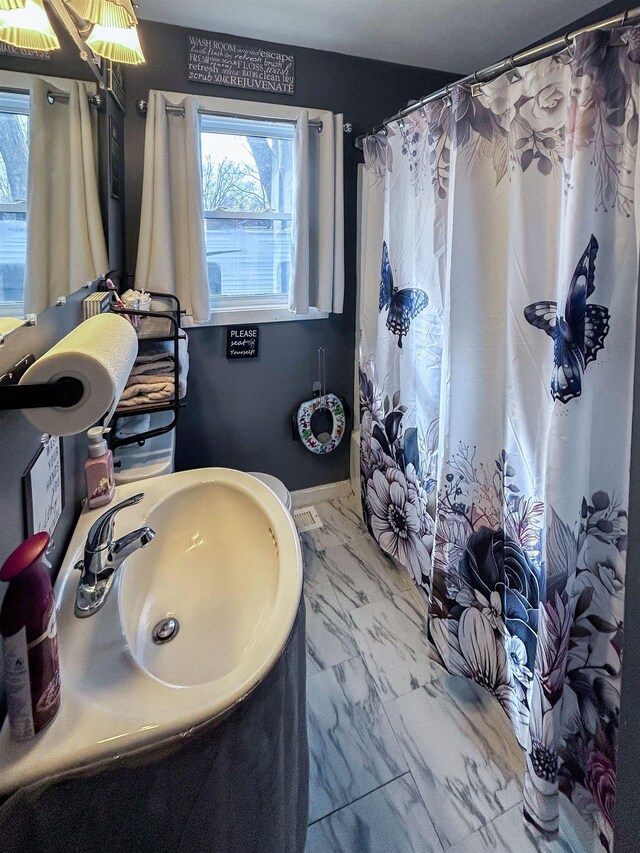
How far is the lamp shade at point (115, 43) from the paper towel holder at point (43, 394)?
40.2 inches

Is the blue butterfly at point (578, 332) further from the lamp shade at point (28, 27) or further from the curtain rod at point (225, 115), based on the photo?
the curtain rod at point (225, 115)

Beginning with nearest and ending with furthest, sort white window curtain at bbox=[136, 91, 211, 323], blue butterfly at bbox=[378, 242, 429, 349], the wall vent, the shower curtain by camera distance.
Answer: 1. the shower curtain
2. blue butterfly at bbox=[378, 242, 429, 349]
3. white window curtain at bbox=[136, 91, 211, 323]
4. the wall vent

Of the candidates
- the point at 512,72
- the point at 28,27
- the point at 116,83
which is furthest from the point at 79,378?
the point at 116,83

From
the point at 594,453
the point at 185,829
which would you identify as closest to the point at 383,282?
the point at 594,453

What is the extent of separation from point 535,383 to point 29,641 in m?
1.19

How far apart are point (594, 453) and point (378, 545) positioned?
141 cm

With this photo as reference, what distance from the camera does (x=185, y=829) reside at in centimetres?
61

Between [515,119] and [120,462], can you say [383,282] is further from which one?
[120,462]

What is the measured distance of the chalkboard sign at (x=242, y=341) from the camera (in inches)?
88.4

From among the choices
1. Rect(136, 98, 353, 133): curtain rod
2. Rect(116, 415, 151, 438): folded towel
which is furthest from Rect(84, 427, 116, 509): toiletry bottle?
Rect(136, 98, 353, 133): curtain rod

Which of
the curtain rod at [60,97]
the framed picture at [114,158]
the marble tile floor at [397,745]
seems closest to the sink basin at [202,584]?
the marble tile floor at [397,745]

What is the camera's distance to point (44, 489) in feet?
2.68

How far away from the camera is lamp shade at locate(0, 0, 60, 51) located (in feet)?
2.34

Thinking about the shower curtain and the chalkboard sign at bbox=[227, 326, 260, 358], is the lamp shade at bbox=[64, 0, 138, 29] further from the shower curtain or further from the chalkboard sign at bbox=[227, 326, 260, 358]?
the chalkboard sign at bbox=[227, 326, 260, 358]
